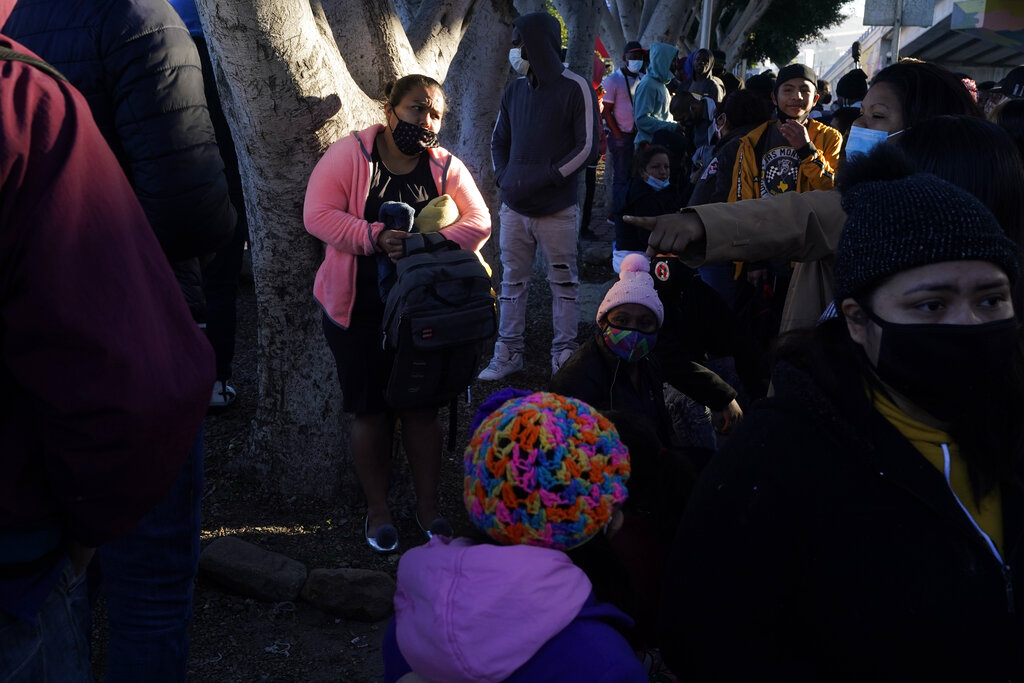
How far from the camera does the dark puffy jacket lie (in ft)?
8.20

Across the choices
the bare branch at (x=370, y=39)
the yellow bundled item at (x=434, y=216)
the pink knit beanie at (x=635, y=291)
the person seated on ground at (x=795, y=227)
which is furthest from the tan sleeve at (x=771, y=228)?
the bare branch at (x=370, y=39)

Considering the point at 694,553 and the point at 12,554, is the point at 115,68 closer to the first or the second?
the point at 12,554

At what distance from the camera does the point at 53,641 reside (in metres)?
1.65

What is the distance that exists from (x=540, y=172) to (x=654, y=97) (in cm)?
457

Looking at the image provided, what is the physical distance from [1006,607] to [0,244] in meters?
1.73

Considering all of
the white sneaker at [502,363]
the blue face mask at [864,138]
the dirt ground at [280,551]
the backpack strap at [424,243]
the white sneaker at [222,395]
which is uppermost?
the blue face mask at [864,138]

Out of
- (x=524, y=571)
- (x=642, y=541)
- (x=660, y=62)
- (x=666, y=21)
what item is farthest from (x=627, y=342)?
(x=666, y=21)

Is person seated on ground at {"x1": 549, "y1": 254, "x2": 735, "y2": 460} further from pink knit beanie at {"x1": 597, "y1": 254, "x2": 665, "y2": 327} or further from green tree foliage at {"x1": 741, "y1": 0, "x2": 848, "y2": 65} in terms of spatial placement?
green tree foliage at {"x1": 741, "y1": 0, "x2": 848, "y2": 65}

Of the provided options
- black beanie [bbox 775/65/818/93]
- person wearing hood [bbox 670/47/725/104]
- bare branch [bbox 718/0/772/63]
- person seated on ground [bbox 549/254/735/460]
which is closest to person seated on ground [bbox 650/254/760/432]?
person seated on ground [bbox 549/254/735/460]

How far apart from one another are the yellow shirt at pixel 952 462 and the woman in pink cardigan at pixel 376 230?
228cm

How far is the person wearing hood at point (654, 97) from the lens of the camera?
9.95m

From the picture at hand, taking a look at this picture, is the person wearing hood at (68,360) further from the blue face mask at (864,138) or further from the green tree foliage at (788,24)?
the green tree foliage at (788,24)

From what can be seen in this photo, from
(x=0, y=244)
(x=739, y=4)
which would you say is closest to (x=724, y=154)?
(x=0, y=244)

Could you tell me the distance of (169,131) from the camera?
8.36ft
